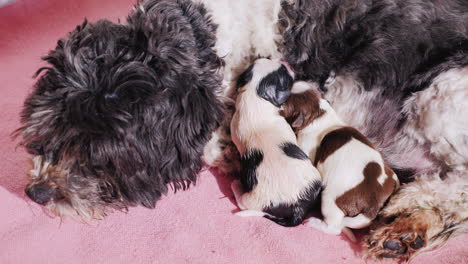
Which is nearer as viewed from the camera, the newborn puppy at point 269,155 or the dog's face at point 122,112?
the dog's face at point 122,112

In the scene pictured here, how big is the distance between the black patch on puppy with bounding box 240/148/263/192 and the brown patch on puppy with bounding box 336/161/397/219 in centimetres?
38

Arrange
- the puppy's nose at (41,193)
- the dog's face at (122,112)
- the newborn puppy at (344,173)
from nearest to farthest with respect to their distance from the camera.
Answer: the dog's face at (122,112) → the puppy's nose at (41,193) → the newborn puppy at (344,173)

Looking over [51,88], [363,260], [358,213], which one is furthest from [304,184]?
[51,88]

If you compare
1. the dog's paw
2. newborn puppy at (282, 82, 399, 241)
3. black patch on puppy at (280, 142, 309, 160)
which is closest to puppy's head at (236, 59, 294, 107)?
newborn puppy at (282, 82, 399, 241)

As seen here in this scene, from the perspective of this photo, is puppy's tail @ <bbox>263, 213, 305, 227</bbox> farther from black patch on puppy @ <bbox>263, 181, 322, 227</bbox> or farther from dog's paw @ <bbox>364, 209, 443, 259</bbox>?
dog's paw @ <bbox>364, 209, 443, 259</bbox>

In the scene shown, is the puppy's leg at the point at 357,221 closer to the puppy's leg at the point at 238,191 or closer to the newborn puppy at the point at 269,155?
the newborn puppy at the point at 269,155

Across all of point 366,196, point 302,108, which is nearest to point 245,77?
point 302,108

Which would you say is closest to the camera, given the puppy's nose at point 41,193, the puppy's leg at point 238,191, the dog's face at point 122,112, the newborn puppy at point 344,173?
the dog's face at point 122,112

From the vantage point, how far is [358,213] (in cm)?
175

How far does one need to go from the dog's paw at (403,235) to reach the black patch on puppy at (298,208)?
310mm

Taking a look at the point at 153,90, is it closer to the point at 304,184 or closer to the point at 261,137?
the point at 261,137

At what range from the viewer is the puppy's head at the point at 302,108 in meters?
1.95

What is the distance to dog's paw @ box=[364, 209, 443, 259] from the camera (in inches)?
69.1

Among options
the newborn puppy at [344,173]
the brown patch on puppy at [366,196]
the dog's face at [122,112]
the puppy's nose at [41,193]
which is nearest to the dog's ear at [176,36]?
the dog's face at [122,112]
